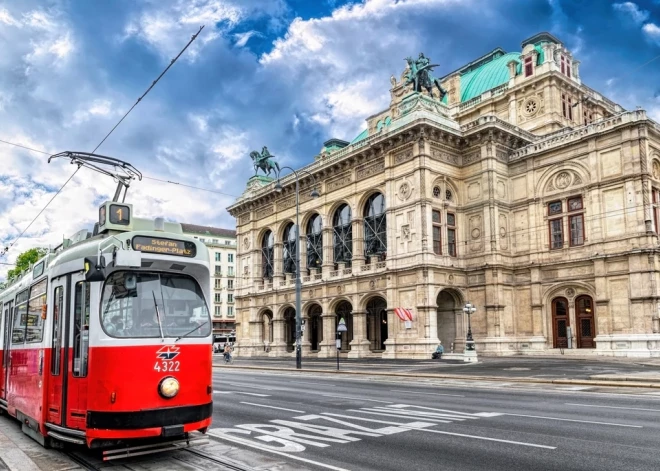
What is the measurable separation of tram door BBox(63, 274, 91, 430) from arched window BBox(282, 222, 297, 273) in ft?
154

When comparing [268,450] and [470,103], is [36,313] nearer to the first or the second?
[268,450]

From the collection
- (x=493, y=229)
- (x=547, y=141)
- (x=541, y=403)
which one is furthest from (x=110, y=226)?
(x=547, y=141)

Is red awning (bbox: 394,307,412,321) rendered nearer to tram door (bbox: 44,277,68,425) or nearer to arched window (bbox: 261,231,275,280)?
arched window (bbox: 261,231,275,280)

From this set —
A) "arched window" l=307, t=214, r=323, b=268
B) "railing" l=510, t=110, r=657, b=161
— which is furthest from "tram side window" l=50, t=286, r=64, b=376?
"arched window" l=307, t=214, r=323, b=268

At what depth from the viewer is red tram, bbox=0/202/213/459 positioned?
8109mm

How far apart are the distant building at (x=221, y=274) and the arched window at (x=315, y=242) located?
46.5 metres

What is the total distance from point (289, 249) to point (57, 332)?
47.2 meters

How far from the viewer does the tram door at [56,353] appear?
9.05 m

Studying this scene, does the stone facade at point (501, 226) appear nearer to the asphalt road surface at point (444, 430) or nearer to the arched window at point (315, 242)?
the arched window at point (315, 242)

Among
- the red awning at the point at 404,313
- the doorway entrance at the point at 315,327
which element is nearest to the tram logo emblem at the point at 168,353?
the red awning at the point at 404,313

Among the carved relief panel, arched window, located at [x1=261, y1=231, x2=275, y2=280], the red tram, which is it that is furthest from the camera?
arched window, located at [x1=261, y1=231, x2=275, y2=280]

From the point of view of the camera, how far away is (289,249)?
5647 cm

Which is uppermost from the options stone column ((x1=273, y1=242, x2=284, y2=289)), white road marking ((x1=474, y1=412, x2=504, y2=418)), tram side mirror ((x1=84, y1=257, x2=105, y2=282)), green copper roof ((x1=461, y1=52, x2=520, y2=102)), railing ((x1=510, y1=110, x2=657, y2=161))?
green copper roof ((x1=461, y1=52, x2=520, y2=102))

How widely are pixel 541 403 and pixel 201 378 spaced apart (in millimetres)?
9943
